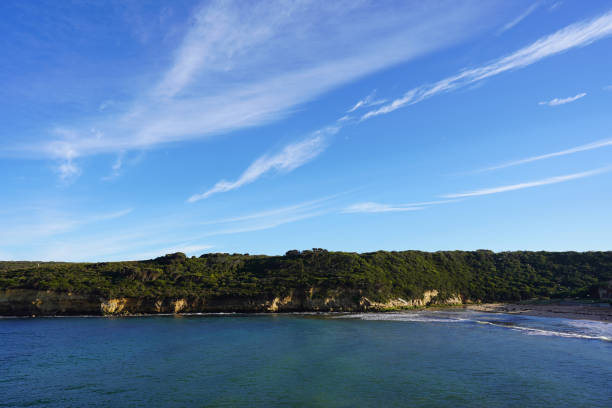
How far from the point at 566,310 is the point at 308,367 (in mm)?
80270

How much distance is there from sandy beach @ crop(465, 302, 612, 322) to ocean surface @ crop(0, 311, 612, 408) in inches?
661

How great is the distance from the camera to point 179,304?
3258 inches

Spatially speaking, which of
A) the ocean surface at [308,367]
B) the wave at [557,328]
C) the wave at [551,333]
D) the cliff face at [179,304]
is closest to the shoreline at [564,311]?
the wave at [557,328]

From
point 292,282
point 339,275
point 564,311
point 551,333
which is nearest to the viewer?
point 551,333

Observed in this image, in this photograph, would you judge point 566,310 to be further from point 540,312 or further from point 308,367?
point 308,367

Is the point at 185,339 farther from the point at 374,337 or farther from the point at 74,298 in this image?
the point at 74,298

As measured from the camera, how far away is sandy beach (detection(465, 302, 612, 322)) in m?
70.6

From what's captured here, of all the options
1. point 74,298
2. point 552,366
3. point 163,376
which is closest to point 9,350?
point 163,376

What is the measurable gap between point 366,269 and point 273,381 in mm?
75715

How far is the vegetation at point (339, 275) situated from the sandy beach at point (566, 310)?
36.8 ft

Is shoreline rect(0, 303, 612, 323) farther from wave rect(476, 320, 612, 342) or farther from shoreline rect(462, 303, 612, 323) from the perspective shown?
wave rect(476, 320, 612, 342)

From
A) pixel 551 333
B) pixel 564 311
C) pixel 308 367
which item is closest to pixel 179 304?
pixel 308 367

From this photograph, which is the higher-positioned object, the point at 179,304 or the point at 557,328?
the point at 179,304

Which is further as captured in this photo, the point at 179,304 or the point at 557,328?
the point at 179,304
